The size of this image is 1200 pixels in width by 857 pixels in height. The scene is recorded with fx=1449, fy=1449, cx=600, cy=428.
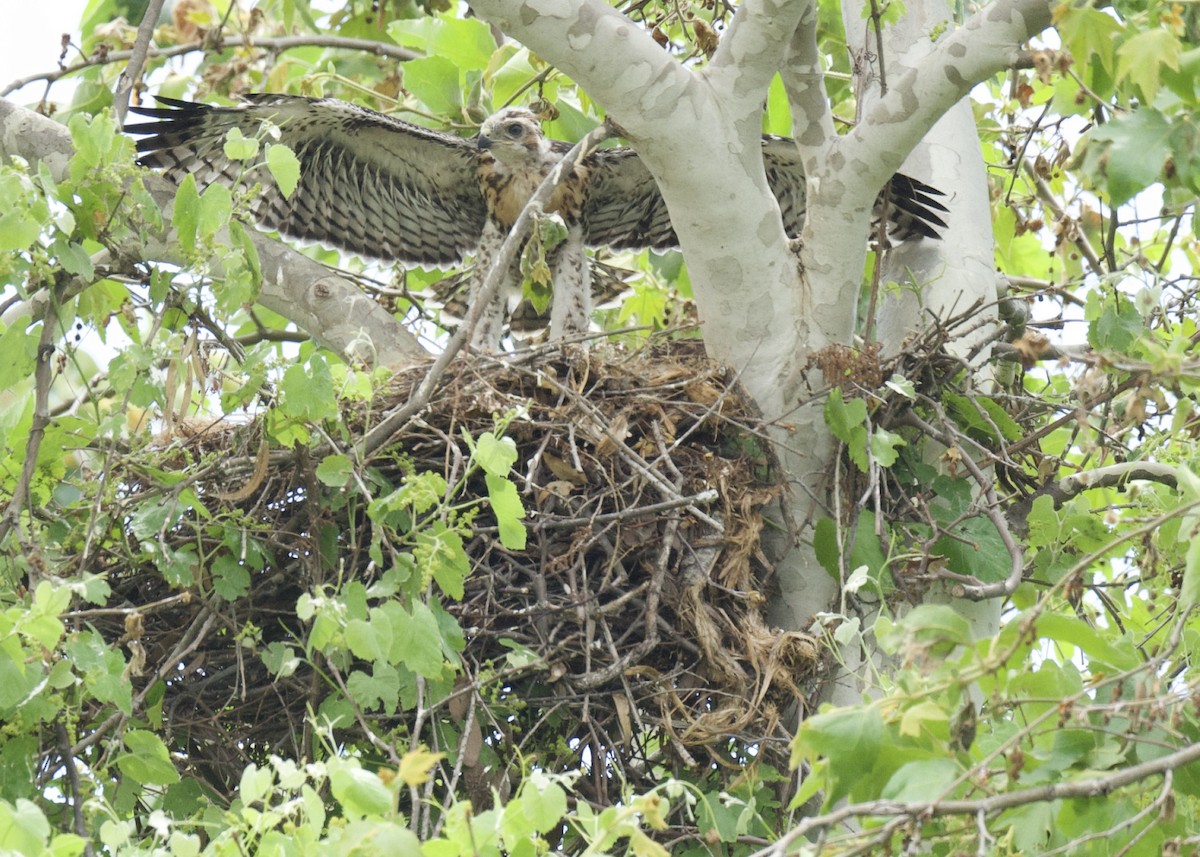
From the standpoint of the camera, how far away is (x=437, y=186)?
6.05 meters

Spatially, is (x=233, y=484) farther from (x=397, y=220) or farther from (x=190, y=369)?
(x=397, y=220)

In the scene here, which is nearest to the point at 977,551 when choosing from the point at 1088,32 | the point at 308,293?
the point at 1088,32

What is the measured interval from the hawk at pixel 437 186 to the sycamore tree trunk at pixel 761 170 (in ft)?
3.47

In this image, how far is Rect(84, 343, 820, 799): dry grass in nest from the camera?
3.54 m

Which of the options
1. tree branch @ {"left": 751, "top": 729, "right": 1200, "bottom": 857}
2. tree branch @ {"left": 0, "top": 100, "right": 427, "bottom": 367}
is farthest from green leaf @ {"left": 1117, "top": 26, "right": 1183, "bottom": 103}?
tree branch @ {"left": 0, "top": 100, "right": 427, "bottom": 367}

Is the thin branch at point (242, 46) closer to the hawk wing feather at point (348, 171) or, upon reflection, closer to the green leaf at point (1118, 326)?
Answer: the hawk wing feather at point (348, 171)

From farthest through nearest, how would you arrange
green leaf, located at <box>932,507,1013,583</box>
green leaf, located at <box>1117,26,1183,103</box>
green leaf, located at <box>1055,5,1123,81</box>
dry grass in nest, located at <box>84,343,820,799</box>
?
1. green leaf, located at <box>932,507,1013,583</box>
2. dry grass in nest, located at <box>84,343,820,799</box>
3. green leaf, located at <box>1055,5,1123,81</box>
4. green leaf, located at <box>1117,26,1183,103</box>

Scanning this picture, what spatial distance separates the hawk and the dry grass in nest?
1687 mm

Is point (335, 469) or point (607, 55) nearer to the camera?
point (335, 469)

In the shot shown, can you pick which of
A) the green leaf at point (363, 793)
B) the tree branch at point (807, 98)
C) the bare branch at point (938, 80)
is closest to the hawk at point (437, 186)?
the tree branch at point (807, 98)

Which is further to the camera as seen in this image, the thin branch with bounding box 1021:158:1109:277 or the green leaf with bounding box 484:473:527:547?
the thin branch with bounding box 1021:158:1109:277

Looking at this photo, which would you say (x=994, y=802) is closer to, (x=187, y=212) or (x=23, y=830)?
(x=23, y=830)

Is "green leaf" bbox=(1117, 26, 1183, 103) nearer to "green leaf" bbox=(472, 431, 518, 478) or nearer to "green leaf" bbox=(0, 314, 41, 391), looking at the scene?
"green leaf" bbox=(472, 431, 518, 478)

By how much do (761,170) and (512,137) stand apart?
1.86 metres
